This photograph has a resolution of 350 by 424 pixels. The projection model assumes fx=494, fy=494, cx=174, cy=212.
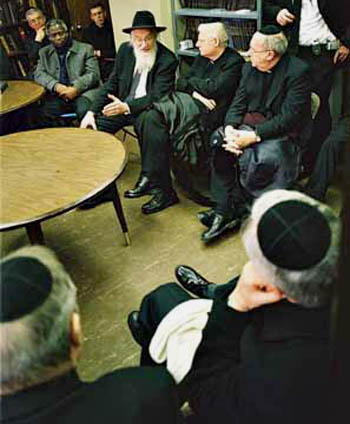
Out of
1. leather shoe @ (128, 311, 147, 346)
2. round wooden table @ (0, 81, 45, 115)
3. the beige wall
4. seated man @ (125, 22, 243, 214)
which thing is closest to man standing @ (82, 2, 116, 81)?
the beige wall

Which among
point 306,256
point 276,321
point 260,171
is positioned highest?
point 306,256

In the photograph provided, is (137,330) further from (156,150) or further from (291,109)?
(156,150)

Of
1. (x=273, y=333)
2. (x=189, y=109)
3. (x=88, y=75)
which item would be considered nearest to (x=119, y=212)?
(x=189, y=109)

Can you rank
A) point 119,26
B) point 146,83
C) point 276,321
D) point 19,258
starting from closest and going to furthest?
point 19,258, point 276,321, point 146,83, point 119,26

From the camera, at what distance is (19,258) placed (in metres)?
0.87

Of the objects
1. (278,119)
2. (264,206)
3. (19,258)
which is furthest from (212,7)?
(19,258)

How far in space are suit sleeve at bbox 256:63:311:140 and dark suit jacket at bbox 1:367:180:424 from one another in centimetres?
159

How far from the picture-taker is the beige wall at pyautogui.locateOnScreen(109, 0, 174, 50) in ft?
11.5

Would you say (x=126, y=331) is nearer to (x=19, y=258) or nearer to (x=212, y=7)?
(x=19, y=258)

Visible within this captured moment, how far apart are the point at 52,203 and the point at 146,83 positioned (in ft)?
4.23

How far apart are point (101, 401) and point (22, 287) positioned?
264 millimetres

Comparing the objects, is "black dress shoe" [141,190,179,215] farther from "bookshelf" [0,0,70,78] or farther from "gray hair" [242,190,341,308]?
"bookshelf" [0,0,70,78]

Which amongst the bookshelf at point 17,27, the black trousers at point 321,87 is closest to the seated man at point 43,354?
the black trousers at point 321,87

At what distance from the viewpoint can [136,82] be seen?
3002 millimetres
